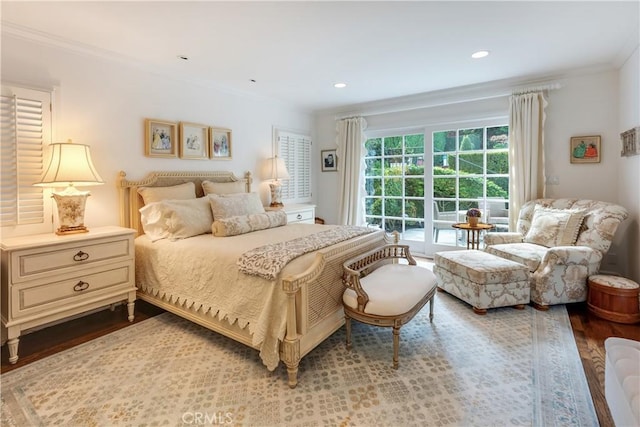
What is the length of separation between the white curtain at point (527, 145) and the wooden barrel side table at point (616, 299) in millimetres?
1267

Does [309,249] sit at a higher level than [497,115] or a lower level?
lower

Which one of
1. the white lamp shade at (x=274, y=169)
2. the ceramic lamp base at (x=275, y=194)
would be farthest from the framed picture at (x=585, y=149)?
the ceramic lamp base at (x=275, y=194)

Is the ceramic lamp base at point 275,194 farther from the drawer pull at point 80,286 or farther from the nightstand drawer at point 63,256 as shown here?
the drawer pull at point 80,286

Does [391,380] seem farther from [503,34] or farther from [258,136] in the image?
[258,136]

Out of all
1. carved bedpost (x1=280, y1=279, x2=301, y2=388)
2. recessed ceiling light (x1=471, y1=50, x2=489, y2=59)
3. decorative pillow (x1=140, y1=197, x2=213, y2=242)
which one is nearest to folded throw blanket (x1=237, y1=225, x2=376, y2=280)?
carved bedpost (x1=280, y1=279, x2=301, y2=388)

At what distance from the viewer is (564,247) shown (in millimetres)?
2885

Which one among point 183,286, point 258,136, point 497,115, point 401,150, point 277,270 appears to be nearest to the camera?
point 277,270

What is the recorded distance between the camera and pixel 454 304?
3090 mm

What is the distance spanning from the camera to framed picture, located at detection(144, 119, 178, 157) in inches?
127

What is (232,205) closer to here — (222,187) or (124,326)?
(222,187)

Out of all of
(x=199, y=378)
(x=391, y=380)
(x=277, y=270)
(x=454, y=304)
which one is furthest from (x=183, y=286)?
(x=454, y=304)

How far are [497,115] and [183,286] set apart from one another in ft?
13.5

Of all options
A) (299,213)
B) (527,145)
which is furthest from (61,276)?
(527,145)

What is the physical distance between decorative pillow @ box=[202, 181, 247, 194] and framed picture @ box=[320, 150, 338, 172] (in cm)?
188
